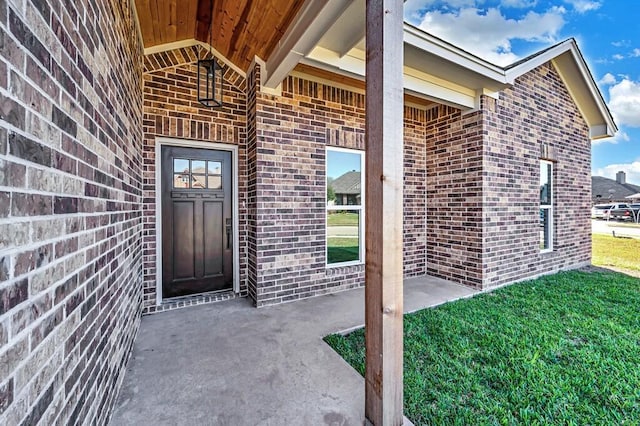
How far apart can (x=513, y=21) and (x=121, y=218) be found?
248 inches

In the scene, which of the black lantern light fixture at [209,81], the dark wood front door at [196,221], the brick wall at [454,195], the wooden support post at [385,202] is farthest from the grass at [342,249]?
the wooden support post at [385,202]

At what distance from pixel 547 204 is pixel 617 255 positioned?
150 inches

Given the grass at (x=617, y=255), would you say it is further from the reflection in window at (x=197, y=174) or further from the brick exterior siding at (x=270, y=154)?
the reflection in window at (x=197, y=174)

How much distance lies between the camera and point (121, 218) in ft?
7.09

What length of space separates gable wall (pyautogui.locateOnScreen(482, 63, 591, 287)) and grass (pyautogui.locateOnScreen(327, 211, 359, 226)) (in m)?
2.03

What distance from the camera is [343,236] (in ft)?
15.0

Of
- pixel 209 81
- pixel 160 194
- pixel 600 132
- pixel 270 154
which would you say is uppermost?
pixel 600 132

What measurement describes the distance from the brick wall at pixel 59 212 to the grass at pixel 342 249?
281 cm

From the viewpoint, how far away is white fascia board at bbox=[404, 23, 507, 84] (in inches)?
125

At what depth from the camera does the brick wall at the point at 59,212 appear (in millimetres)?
773

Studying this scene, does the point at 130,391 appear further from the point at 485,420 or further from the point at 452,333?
the point at 452,333

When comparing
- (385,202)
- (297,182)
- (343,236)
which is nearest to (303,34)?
(297,182)

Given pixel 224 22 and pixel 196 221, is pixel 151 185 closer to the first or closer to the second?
pixel 196 221

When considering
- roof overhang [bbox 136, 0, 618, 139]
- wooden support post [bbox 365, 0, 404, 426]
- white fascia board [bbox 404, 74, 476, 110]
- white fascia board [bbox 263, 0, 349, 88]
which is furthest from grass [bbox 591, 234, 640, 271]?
white fascia board [bbox 263, 0, 349, 88]
